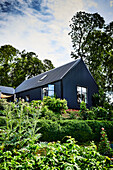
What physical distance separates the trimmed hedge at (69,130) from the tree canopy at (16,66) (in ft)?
77.1

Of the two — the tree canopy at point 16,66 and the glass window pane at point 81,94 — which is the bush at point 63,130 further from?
the tree canopy at point 16,66

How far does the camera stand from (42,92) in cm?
1555

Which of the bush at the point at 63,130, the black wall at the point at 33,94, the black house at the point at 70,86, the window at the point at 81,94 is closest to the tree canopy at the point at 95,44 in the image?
the black house at the point at 70,86

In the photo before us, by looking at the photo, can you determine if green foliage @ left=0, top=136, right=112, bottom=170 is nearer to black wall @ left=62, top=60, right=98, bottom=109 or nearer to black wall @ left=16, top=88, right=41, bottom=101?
black wall @ left=62, top=60, right=98, bottom=109

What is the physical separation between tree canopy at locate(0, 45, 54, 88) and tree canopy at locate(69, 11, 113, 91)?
9.55 metres

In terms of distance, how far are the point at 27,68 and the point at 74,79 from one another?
1713 cm

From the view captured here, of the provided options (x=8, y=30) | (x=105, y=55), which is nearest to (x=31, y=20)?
(x=8, y=30)

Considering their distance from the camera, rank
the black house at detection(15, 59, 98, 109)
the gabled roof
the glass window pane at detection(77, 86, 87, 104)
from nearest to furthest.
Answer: the black house at detection(15, 59, 98, 109) → the gabled roof → the glass window pane at detection(77, 86, 87, 104)

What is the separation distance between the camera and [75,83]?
14.7 meters

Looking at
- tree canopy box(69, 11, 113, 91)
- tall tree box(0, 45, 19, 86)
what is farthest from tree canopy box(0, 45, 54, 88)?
tree canopy box(69, 11, 113, 91)

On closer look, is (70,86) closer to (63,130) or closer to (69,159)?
(63,130)

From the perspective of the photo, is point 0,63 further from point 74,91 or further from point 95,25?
point 74,91

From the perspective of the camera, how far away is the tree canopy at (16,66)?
94.0 ft

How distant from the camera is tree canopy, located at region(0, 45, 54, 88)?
94.0 ft
